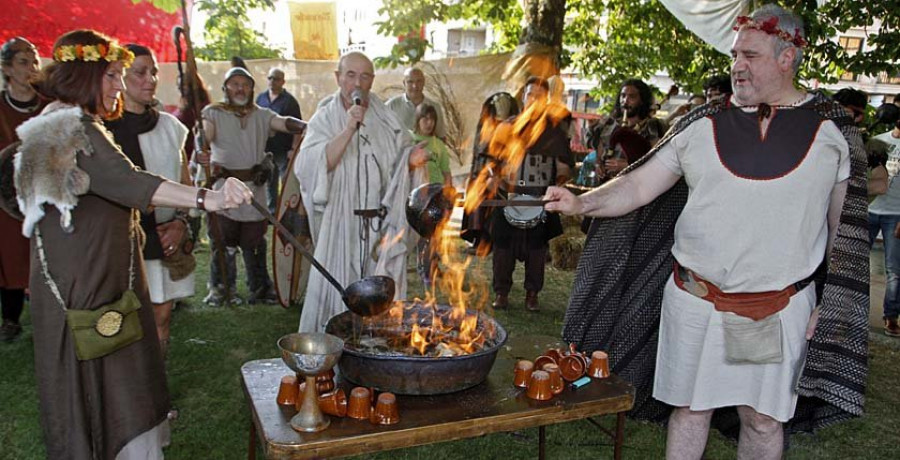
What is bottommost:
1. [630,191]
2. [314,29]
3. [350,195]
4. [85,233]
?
[350,195]

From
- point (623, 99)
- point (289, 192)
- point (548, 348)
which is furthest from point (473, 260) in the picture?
point (548, 348)

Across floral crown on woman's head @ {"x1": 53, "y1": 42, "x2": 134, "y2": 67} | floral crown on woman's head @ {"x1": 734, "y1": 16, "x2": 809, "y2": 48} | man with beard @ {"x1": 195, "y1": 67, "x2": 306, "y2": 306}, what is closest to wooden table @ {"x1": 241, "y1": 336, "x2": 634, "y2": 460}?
floral crown on woman's head @ {"x1": 53, "y1": 42, "x2": 134, "y2": 67}

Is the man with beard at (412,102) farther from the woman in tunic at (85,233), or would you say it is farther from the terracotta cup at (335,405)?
the terracotta cup at (335,405)

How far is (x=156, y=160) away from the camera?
305 cm

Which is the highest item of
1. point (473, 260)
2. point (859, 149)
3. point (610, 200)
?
point (859, 149)

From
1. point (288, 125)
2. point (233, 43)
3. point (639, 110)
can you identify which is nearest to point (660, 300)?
point (639, 110)

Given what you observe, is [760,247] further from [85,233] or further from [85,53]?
[85,53]

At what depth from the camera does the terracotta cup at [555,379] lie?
2309 millimetres

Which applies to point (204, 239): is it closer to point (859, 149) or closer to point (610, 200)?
point (610, 200)

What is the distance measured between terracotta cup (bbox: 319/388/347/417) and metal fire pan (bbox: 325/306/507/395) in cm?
17

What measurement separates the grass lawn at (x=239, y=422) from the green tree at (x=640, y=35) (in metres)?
3.77

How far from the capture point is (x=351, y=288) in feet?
8.04

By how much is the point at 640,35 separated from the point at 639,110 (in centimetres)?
782

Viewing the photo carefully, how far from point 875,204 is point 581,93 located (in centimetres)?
2058
